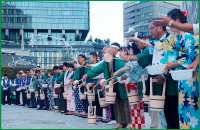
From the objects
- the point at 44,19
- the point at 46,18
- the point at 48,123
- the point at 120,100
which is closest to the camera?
the point at 120,100

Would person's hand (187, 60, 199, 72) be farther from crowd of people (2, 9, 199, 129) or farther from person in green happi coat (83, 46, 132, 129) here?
person in green happi coat (83, 46, 132, 129)

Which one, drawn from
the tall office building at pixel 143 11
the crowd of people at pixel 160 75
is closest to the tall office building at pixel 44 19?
the tall office building at pixel 143 11

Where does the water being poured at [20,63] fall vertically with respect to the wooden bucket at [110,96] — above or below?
above

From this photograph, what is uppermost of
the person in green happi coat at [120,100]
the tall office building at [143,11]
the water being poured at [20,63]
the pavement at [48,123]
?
the tall office building at [143,11]

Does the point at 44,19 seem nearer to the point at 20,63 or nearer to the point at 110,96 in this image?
the point at 20,63

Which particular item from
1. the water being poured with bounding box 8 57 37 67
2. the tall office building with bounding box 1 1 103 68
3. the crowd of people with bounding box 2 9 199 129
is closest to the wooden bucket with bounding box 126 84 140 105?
the crowd of people with bounding box 2 9 199 129

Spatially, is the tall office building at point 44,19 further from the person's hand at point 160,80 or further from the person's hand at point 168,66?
the person's hand at point 168,66

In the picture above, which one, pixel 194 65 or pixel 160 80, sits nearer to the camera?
pixel 194 65

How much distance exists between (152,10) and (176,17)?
119509 millimetres

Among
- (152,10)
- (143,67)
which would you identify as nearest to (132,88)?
(143,67)

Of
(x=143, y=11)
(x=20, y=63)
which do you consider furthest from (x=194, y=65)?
(x=143, y=11)

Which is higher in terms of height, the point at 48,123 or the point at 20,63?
the point at 20,63

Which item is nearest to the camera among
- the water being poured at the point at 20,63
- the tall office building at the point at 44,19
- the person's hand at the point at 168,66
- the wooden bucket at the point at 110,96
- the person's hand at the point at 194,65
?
the person's hand at the point at 194,65

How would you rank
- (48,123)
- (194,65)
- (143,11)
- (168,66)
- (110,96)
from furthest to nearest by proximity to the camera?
(143,11), (48,123), (110,96), (168,66), (194,65)
